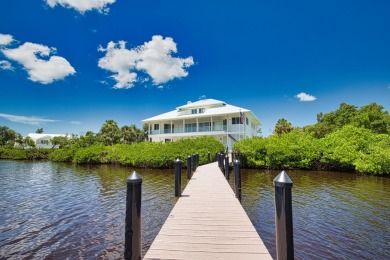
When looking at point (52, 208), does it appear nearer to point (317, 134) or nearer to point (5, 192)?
point (5, 192)

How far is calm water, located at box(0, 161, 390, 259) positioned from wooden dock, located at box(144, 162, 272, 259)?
1.16 meters

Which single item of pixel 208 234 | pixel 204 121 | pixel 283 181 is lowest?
pixel 208 234

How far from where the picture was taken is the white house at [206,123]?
31.3 meters

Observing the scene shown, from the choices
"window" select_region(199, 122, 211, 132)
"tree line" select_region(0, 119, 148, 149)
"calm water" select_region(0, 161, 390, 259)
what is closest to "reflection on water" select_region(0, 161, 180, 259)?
"calm water" select_region(0, 161, 390, 259)

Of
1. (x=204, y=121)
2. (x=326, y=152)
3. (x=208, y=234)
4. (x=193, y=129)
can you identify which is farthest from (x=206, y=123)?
(x=208, y=234)

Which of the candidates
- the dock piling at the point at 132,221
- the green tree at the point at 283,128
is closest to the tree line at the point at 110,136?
the green tree at the point at 283,128

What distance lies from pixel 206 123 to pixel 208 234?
29776mm

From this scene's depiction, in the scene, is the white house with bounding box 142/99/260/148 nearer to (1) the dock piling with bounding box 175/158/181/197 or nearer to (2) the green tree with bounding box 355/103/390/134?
(2) the green tree with bounding box 355/103/390/134

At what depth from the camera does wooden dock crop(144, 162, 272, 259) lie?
12.0ft

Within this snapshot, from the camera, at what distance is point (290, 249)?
10.2ft

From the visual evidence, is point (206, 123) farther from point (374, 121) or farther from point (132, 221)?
point (132, 221)

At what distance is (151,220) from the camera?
7.43 meters

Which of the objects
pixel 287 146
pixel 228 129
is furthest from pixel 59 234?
pixel 228 129

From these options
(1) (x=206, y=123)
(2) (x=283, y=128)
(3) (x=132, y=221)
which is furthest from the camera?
(2) (x=283, y=128)
